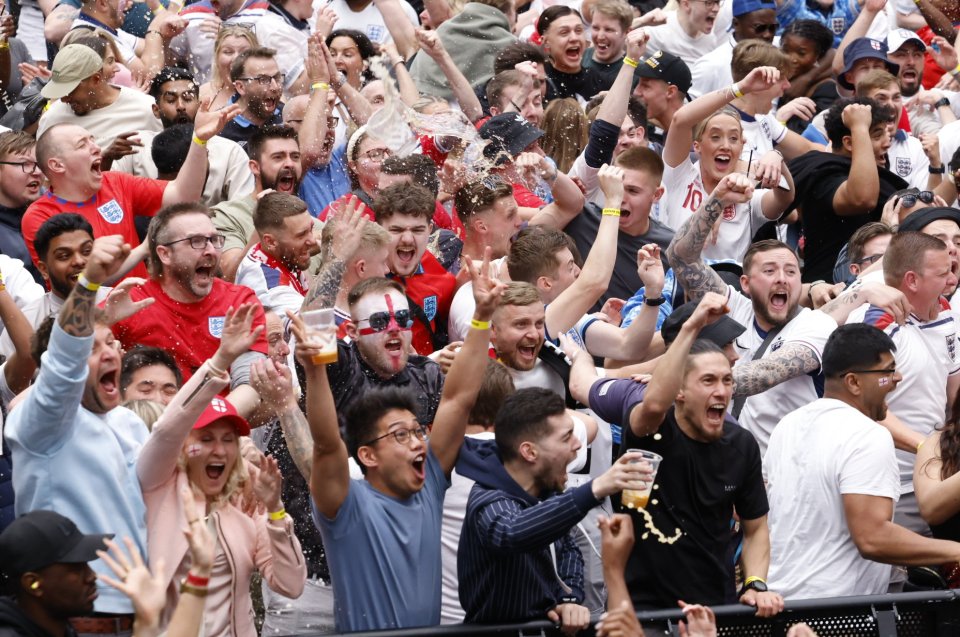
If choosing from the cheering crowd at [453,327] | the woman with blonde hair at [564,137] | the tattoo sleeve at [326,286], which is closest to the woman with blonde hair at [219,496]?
the cheering crowd at [453,327]

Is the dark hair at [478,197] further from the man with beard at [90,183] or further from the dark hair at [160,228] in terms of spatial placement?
the dark hair at [160,228]

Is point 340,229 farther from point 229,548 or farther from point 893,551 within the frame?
point 893,551

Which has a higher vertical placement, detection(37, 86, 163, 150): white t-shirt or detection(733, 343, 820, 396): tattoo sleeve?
detection(733, 343, 820, 396): tattoo sleeve

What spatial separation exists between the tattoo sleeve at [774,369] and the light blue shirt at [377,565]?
2.13m

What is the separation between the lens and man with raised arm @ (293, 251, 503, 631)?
5.90m

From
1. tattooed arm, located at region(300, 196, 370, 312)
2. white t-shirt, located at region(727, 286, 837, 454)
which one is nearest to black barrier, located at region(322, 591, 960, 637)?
white t-shirt, located at region(727, 286, 837, 454)

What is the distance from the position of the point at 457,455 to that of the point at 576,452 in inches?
20.7

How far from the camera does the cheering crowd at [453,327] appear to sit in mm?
5898

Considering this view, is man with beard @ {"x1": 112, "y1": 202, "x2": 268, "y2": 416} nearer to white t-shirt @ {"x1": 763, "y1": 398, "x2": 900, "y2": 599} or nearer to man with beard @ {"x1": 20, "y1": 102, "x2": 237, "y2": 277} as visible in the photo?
man with beard @ {"x1": 20, "y1": 102, "x2": 237, "y2": 277}

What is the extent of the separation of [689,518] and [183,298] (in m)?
2.65

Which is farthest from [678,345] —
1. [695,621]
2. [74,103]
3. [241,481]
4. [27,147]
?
[74,103]

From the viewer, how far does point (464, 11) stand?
39.7 ft

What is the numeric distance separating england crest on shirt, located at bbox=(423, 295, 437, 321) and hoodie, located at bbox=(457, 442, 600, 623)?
1.94m

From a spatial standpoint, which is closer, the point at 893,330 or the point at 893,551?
the point at 893,551
